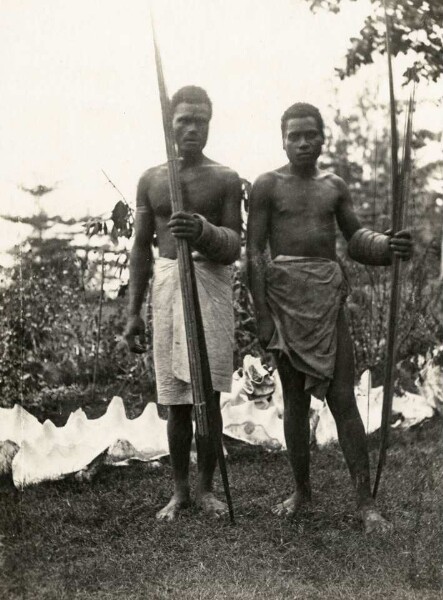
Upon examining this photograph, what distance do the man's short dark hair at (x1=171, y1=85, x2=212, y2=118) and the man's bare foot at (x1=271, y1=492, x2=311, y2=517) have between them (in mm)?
1753

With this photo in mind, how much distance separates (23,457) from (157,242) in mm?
1124

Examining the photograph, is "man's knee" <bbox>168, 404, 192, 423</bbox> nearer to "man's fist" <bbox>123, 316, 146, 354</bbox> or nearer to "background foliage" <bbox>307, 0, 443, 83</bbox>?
"man's fist" <bbox>123, 316, 146, 354</bbox>

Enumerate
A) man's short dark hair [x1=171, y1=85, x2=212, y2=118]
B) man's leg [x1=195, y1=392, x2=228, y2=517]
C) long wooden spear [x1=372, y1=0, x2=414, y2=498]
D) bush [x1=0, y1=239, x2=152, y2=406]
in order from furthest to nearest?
bush [x1=0, y1=239, x2=152, y2=406] < man's leg [x1=195, y1=392, x2=228, y2=517] < man's short dark hair [x1=171, y1=85, x2=212, y2=118] < long wooden spear [x1=372, y1=0, x2=414, y2=498]

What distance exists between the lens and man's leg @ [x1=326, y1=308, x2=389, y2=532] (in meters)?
3.53

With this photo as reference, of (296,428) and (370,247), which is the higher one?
(370,247)

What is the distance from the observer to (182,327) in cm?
353

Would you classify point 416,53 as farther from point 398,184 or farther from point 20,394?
point 20,394

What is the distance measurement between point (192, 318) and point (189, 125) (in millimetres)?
822

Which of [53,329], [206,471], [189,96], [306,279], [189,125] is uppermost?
[189,96]

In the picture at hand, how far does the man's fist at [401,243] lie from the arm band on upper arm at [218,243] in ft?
2.15

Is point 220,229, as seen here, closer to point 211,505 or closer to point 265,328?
point 265,328

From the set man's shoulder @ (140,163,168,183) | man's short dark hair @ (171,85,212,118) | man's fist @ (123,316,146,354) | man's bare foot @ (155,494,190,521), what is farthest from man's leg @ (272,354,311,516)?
man's short dark hair @ (171,85,212,118)

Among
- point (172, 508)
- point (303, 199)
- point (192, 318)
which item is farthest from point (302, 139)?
point (172, 508)

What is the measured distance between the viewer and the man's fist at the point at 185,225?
131 inches
